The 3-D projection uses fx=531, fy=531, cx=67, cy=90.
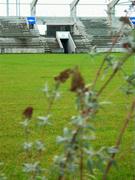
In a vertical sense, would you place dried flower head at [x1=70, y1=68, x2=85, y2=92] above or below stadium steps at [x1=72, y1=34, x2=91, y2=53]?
above

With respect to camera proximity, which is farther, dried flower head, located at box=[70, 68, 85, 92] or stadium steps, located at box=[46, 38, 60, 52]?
stadium steps, located at box=[46, 38, 60, 52]

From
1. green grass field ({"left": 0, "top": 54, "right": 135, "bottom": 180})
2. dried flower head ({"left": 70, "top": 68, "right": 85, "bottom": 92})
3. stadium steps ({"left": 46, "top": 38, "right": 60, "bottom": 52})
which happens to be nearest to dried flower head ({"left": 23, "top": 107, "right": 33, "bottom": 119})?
green grass field ({"left": 0, "top": 54, "right": 135, "bottom": 180})

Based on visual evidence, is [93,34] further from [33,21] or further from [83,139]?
[83,139]

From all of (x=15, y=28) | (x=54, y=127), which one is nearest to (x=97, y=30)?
(x=15, y=28)

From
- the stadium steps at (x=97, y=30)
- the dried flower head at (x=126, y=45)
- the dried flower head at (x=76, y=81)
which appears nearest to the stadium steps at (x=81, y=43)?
the stadium steps at (x=97, y=30)

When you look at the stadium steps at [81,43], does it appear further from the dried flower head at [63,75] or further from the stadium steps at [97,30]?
the dried flower head at [63,75]

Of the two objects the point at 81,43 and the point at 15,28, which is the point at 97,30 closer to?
the point at 81,43

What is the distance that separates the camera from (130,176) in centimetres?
452

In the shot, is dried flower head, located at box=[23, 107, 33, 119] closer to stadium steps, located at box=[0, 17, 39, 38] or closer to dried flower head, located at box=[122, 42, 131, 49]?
dried flower head, located at box=[122, 42, 131, 49]

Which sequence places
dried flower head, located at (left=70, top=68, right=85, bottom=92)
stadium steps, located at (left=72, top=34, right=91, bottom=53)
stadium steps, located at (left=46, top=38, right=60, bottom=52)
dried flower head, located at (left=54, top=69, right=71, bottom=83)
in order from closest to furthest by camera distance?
dried flower head, located at (left=70, top=68, right=85, bottom=92), dried flower head, located at (left=54, top=69, right=71, bottom=83), stadium steps, located at (left=46, top=38, right=60, bottom=52), stadium steps, located at (left=72, top=34, right=91, bottom=53)

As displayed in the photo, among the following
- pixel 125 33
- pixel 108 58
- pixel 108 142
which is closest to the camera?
pixel 108 58

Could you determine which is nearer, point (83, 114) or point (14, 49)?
point (83, 114)

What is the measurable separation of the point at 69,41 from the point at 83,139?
50.4m

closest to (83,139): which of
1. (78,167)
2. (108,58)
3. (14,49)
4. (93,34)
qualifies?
(78,167)
